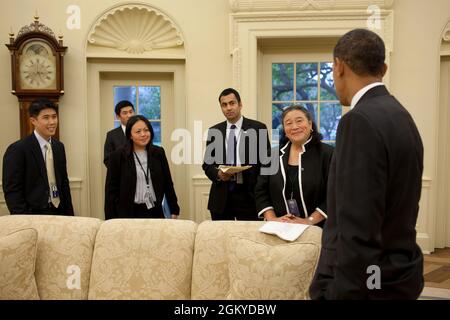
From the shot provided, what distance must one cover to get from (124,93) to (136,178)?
2.15m

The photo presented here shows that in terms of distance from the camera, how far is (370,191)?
1.14m

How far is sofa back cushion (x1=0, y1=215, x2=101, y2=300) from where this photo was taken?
2.11 meters

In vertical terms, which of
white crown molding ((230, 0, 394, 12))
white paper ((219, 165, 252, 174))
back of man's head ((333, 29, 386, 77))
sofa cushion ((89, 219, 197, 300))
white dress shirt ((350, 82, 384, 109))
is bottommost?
sofa cushion ((89, 219, 197, 300))

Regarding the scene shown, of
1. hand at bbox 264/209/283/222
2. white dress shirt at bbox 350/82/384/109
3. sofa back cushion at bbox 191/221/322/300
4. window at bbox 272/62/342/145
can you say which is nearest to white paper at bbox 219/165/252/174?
hand at bbox 264/209/283/222

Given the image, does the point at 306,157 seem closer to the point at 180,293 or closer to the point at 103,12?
the point at 180,293

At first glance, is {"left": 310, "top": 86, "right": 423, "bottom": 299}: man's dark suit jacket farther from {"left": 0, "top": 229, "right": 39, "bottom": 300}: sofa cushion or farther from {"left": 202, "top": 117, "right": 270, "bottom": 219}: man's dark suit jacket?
{"left": 202, "top": 117, "right": 270, "bottom": 219}: man's dark suit jacket

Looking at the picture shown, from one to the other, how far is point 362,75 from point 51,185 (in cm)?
234

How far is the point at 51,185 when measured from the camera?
9.84ft

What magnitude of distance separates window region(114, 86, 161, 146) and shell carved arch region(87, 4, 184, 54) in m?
0.44

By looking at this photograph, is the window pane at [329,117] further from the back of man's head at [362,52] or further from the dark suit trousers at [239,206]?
the back of man's head at [362,52]

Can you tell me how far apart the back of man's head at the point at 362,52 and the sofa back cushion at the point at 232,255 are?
887mm

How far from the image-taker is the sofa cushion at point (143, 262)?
6.79 feet

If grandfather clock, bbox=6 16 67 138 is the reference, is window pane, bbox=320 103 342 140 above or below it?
below

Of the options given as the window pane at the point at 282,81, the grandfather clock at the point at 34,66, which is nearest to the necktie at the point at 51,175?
the grandfather clock at the point at 34,66
